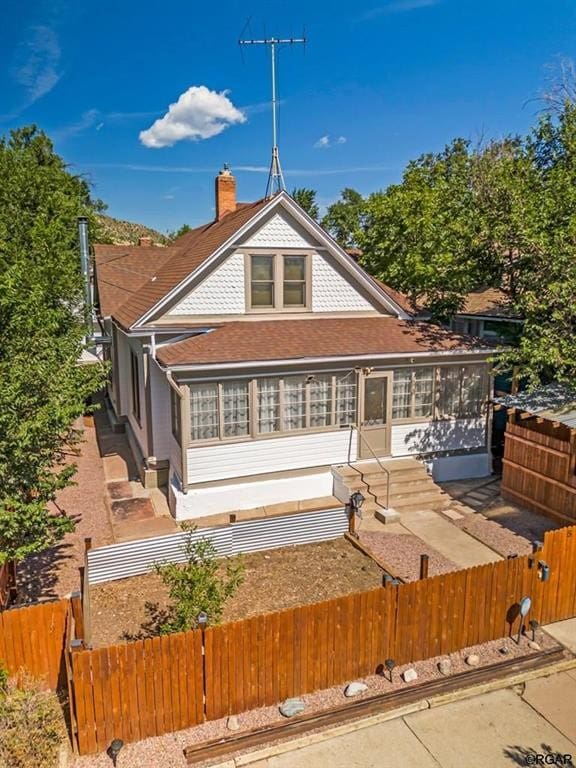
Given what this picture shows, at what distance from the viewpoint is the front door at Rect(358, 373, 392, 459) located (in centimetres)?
1495

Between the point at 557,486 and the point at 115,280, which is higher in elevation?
the point at 115,280

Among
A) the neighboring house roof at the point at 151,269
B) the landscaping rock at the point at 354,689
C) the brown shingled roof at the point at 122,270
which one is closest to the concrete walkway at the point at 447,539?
the landscaping rock at the point at 354,689

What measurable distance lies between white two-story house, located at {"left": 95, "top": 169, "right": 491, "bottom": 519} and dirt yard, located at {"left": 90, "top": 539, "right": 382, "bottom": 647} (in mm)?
2829

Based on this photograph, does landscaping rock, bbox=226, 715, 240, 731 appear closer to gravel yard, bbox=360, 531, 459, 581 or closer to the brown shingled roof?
gravel yard, bbox=360, 531, 459, 581

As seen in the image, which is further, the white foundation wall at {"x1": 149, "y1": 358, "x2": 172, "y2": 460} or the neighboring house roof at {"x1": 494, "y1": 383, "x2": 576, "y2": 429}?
the white foundation wall at {"x1": 149, "y1": 358, "x2": 172, "y2": 460}

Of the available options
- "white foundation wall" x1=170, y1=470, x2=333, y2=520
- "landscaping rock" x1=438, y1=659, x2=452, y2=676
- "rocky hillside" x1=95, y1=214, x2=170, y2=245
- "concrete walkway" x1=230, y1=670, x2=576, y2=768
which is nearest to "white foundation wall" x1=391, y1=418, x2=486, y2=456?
"white foundation wall" x1=170, y1=470, x2=333, y2=520

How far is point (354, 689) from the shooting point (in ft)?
24.6

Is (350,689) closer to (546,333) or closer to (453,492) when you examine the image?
(453,492)

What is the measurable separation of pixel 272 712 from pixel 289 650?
83 centimetres

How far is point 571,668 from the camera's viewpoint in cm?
809

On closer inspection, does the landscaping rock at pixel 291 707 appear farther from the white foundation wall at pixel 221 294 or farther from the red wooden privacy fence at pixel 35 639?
the white foundation wall at pixel 221 294

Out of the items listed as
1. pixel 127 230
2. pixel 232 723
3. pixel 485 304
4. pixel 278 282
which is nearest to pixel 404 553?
pixel 232 723

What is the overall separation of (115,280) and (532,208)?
15941 mm

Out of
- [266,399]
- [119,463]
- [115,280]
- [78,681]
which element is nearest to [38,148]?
[115,280]
